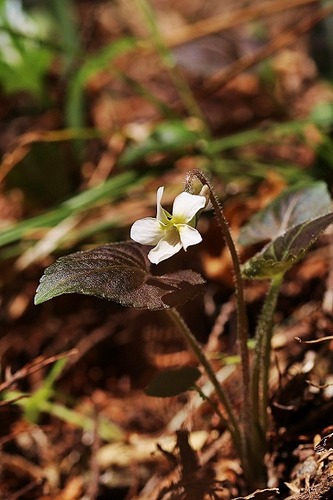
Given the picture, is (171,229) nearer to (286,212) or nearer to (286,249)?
(286,249)

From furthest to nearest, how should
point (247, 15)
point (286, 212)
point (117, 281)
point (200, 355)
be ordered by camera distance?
point (247, 15) < point (286, 212) < point (200, 355) < point (117, 281)

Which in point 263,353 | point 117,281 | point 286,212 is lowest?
point 263,353

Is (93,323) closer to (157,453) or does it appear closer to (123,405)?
(123,405)

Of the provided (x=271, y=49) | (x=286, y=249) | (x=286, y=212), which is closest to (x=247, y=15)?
(x=271, y=49)

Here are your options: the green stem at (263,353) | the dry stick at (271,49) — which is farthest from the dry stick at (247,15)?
the green stem at (263,353)

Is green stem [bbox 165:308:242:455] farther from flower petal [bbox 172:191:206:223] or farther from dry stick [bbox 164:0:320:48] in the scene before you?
dry stick [bbox 164:0:320:48]

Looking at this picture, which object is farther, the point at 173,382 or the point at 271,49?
the point at 271,49

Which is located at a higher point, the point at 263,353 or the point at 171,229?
the point at 171,229
